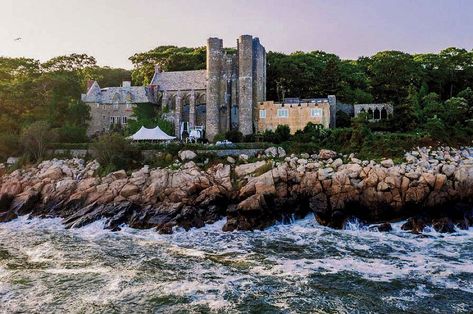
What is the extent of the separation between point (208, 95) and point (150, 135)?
7961mm

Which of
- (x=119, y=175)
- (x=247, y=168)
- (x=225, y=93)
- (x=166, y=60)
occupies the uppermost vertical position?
(x=166, y=60)

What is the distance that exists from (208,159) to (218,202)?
722cm

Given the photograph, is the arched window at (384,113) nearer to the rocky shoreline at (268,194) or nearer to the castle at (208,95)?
the rocky shoreline at (268,194)

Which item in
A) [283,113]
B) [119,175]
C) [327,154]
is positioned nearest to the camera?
[119,175]

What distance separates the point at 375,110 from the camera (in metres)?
46.2

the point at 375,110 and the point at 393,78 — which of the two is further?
the point at 393,78

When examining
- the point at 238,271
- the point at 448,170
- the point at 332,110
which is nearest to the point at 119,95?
the point at 332,110

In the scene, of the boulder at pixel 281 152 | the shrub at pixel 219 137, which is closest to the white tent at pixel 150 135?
the shrub at pixel 219 137

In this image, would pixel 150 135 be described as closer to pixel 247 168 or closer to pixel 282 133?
pixel 282 133

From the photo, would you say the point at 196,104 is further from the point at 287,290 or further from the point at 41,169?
the point at 287,290

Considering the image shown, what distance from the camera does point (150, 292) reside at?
17.4 m

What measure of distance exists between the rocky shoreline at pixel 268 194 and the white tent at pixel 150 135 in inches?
284

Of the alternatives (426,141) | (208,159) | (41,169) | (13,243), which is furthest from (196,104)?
(13,243)

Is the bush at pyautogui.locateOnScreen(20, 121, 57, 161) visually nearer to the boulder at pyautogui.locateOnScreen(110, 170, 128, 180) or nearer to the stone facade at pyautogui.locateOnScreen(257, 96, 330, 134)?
the boulder at pyautogui.locateOnScreen(110, 170, 128, 180)
